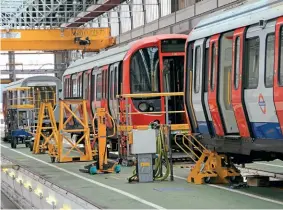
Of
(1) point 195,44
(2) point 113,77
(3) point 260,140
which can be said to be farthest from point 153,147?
(2) point 113,77

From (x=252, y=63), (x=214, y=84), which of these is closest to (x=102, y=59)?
(x=214, y=84)

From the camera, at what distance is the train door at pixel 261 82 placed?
35.3 ft

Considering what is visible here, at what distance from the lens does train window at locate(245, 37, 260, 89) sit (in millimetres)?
11297

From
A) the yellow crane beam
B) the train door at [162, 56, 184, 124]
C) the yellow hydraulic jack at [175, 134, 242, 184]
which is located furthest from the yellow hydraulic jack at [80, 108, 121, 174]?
the yellow crane beam

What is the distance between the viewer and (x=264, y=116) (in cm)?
1102

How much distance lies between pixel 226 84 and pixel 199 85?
1.13 meters

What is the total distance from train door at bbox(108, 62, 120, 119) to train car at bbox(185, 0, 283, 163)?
698 centimetres

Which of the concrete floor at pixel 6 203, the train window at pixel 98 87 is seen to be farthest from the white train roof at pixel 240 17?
the train window at pixel 98 87

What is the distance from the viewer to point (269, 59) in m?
10.8

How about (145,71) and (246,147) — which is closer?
(246,147)

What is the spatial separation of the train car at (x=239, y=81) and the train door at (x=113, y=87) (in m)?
6.98

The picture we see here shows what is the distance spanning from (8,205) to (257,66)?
7393mm

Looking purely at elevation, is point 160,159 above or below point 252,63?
below

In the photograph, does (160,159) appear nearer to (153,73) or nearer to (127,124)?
(127,124)
